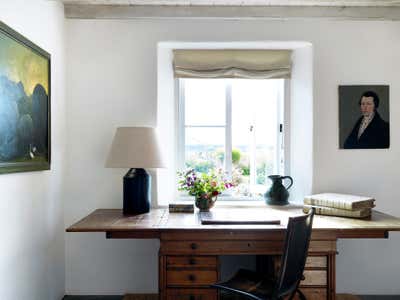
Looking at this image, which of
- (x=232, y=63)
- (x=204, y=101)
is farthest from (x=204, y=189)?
(x=232, y=63)

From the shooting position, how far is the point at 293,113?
8.87 ft

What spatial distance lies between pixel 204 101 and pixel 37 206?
5.14 feet

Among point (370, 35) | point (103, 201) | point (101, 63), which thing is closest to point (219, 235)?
point (103, 201)

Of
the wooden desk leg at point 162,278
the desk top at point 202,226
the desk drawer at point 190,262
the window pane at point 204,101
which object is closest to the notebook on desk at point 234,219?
the desk top at point 202,226

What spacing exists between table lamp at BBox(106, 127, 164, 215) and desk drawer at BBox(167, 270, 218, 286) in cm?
54

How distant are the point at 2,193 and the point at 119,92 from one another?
116 centimetres

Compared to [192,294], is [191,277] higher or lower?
higher

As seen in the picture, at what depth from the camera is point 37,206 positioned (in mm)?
1987

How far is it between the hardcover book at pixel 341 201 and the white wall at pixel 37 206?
6.09ft

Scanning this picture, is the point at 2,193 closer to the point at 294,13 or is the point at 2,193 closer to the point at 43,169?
the point at 43,169

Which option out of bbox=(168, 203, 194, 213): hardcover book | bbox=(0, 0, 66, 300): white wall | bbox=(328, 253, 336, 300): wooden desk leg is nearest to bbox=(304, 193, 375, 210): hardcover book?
bbox=(328, 253, 336, 300): wooden desk leg

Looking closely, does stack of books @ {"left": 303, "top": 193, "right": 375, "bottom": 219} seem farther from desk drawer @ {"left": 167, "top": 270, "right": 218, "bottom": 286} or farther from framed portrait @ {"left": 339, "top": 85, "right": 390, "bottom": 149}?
desk drawer @ {"left": 167, "top": 270, "right": 218, "bottom": 286}

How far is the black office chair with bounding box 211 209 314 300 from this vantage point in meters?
1.56

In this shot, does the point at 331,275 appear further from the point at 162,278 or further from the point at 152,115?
the point at 152,115
